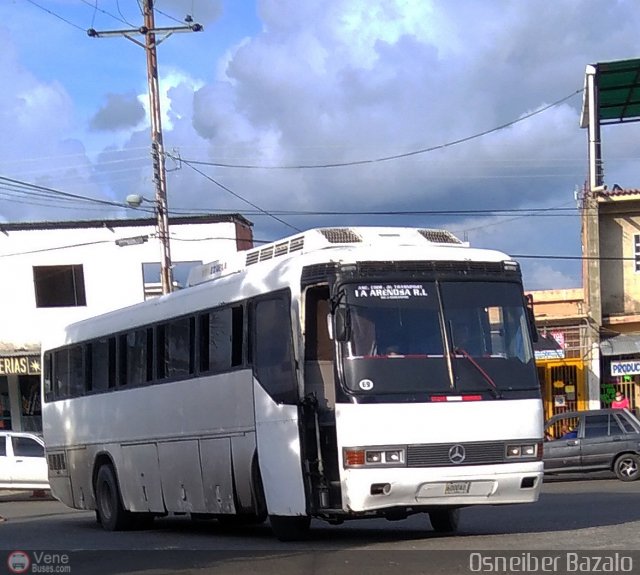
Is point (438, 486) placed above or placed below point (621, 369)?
above

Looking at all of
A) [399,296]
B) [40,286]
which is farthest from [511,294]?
[40,286]

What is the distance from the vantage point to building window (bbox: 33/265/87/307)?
36.8m

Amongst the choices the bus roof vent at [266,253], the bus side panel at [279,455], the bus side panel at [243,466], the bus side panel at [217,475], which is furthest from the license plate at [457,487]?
the bus roof vent at [266,253]

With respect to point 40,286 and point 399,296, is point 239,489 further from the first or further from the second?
point 40,286

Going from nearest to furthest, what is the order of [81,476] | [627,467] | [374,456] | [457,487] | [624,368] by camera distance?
[374,456]
[457,487]
[81,476]
[627,467]
[624,368]

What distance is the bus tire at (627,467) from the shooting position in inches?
981

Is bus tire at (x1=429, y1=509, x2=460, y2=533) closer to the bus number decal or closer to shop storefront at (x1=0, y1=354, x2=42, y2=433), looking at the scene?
the bus number decal

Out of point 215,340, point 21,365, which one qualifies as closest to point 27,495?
point 21,365

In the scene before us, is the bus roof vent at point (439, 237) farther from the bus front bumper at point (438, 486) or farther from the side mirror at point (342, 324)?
the bus front bumper at point (438, 486)

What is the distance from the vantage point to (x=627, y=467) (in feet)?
82.0

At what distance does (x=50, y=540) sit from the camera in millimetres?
15633

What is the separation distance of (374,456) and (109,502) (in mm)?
7048

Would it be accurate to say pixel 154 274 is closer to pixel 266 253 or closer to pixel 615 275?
pixel 615 275

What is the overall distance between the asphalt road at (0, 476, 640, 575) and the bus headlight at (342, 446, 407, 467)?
0.91m
